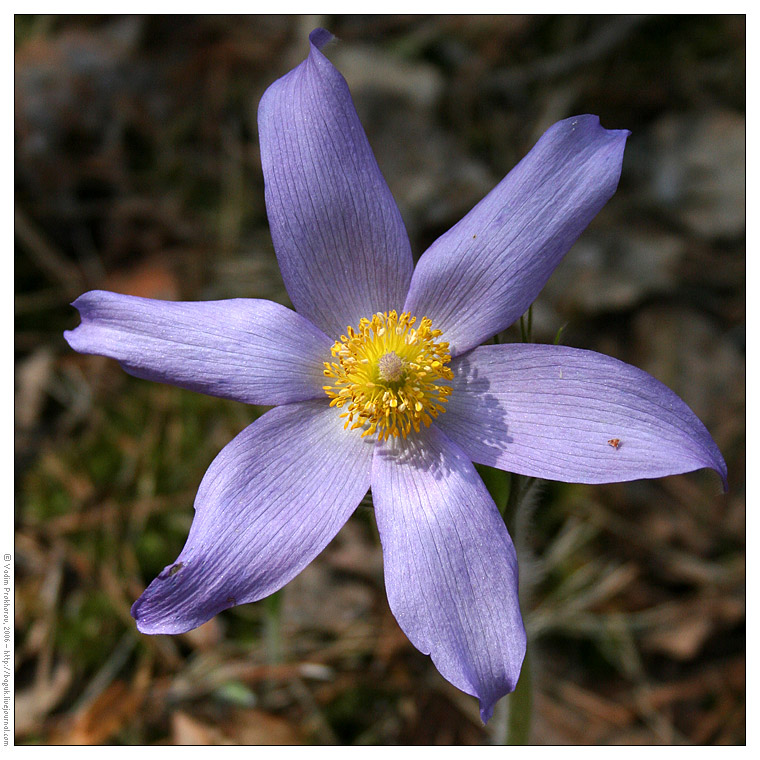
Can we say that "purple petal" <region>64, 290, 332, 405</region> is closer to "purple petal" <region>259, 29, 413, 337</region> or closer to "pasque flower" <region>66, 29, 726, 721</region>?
"pasque flower" <region>66, 29, 726, 721</region>

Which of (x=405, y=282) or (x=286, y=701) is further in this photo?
(x=286, y=701)

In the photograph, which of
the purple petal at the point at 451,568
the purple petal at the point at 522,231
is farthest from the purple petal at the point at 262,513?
the purple petal at the point at 522,231

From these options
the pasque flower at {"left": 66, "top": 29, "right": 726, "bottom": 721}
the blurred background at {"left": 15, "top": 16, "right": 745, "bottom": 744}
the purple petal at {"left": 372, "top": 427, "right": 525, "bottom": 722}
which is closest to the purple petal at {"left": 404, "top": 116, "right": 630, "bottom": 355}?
A: the pasque flower at {"left": 66, "top": 29, "right": 726, "bottom": 721}

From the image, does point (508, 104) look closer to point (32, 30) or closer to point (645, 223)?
point (645, 223)

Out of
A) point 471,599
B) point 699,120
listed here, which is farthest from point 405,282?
point 699,120

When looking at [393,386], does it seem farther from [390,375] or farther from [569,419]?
[569,419]

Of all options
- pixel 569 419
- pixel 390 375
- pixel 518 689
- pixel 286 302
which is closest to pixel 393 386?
pixel 390 375
